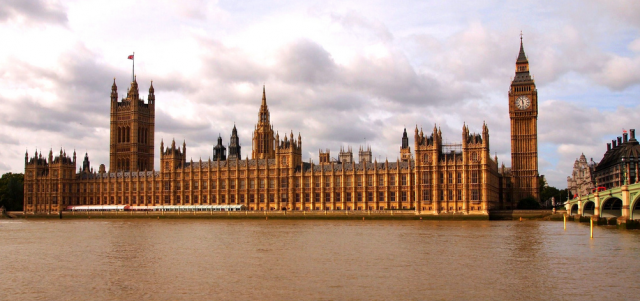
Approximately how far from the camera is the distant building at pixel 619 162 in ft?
410

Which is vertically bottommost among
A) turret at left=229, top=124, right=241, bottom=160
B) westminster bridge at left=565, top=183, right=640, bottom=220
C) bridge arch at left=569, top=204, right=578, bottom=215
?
bridge arch at left=569, top=204, right=578, bottom=215

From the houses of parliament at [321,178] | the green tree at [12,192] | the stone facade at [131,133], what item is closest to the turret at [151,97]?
the stone facade at [131,133]

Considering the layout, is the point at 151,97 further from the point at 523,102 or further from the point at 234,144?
Result: the point at 523,102

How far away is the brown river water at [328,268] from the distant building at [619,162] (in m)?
73.4

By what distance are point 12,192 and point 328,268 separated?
132122mm

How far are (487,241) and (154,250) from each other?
27099 millimetres

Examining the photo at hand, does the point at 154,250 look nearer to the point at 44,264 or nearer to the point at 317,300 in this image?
the point at 44,264

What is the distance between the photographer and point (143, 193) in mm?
135875

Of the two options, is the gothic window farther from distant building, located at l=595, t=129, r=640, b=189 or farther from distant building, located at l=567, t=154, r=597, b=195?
distant building, located at l=567, t=154, r=597, b=195

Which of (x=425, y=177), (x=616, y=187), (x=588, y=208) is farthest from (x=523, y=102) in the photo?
(x=616, y=187)

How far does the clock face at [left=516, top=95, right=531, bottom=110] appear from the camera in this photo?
117619mm

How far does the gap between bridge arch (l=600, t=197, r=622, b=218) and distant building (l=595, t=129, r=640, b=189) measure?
97.4 feet

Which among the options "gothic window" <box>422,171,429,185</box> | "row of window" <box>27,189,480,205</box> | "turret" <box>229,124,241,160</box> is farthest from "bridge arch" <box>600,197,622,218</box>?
"turret" <box>229,124,241,160</box>

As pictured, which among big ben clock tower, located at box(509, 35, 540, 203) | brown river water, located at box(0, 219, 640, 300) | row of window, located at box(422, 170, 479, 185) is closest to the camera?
brown river water, located at box(0, 219, 640, 300)
